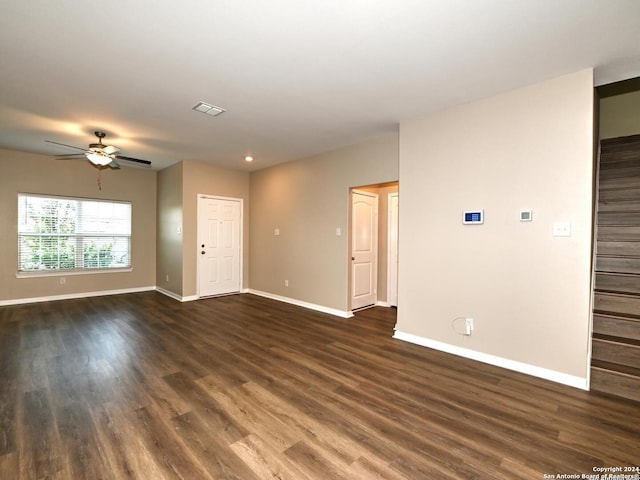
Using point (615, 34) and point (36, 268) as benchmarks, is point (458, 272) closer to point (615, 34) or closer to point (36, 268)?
point (615, 34)

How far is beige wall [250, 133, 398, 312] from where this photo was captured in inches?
184

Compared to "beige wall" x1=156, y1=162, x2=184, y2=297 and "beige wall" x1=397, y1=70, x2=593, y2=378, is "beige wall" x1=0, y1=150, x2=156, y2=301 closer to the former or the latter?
"beige wall" x1=156, y1=162, x2=184, y2=297

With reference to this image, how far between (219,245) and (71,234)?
113 inches

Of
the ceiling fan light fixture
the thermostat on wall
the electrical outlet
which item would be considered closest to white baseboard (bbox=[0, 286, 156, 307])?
the ceiling fan light fixture

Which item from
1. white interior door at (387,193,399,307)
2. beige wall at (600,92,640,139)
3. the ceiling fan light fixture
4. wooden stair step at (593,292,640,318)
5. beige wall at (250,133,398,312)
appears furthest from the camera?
white interior door at (387,193,399,307)

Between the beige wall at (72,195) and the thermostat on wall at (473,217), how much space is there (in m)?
6.65

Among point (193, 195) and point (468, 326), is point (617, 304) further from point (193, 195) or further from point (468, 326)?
point (193, 195)

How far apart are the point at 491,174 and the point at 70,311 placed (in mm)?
6610

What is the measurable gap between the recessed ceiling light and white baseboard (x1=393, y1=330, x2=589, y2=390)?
3.52 meters

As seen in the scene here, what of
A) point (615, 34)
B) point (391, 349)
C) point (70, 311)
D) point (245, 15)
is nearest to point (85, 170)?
point (70, 311)

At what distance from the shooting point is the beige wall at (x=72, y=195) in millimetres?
5285

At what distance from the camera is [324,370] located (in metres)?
2.93

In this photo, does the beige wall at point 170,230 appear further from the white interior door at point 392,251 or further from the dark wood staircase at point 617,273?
the dark wood staircase at point 617,273

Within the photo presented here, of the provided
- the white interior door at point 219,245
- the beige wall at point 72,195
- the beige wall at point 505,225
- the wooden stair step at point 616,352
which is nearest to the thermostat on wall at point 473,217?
the beige wall at point 505,225
